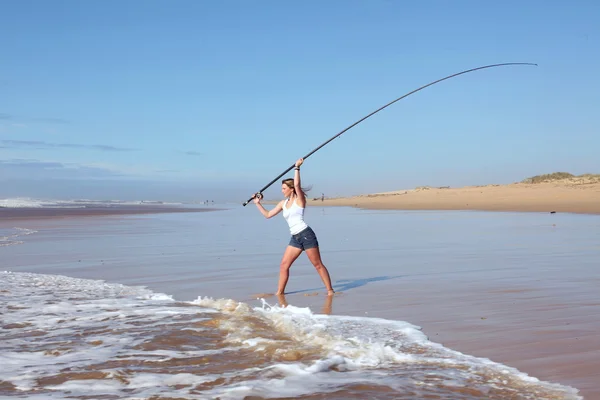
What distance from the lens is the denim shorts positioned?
25.9 feet

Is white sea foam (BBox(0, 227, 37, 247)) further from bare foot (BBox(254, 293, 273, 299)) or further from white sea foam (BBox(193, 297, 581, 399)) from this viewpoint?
white sea foam (BBox(193, 297, 581, 399))

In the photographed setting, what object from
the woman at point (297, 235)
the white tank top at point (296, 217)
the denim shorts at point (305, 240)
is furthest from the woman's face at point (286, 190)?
the denim shorts at point (305, 240)

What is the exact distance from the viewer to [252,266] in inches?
412

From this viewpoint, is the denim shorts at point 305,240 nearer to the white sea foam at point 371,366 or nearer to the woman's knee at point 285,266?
the woman's knee at point 285,266

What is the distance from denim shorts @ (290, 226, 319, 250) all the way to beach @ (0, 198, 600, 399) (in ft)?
2.00

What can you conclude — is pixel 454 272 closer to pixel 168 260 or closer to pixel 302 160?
pixel 302 160

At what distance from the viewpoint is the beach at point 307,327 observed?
3951mm

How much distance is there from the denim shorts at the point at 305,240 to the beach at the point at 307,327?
2.00 feet

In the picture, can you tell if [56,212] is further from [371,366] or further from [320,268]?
[371,366]

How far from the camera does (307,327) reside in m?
5.64

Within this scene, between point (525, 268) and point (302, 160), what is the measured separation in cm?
403

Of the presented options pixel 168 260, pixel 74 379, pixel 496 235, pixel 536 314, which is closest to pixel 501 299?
pixel 536 314

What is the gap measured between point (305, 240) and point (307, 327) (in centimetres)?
234

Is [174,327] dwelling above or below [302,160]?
below
